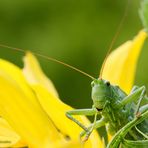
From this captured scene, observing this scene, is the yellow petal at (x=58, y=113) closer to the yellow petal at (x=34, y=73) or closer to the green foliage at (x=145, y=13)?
the yellow petal at (x=34, y=73)

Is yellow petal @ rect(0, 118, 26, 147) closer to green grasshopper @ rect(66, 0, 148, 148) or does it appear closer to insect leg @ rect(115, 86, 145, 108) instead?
green grasshopper @ rect(66, 0, 148, 148)

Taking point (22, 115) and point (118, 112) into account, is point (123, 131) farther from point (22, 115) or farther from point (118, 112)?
point (22, 115)

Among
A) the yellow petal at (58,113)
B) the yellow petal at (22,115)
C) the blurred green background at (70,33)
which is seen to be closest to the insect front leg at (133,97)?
the yellow petal at (58,113)

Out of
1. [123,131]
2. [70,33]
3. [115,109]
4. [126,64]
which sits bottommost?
[123,131]

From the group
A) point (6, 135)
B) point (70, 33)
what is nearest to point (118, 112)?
point (6, 135)

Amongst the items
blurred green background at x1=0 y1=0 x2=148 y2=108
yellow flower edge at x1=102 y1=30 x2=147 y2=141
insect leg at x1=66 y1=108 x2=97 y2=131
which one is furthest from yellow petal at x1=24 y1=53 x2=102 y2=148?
blurred green background at x1=0 y1=0 x2=148 y2=108

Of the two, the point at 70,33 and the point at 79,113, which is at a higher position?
the point at 70,33

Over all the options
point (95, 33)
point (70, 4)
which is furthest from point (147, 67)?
point (70, 4)
